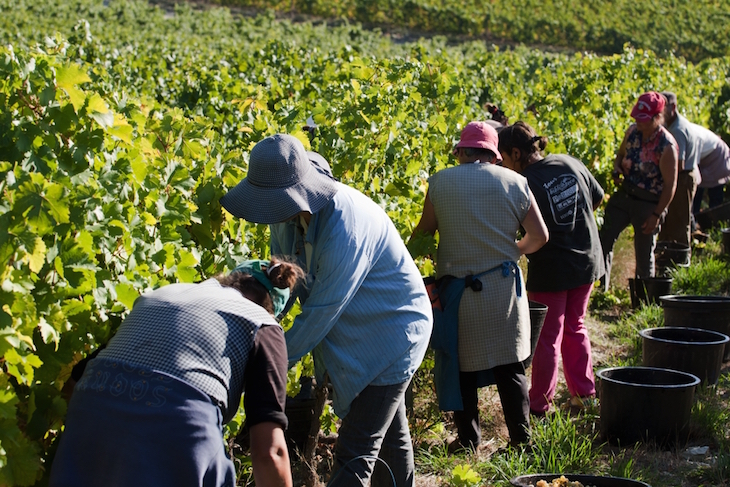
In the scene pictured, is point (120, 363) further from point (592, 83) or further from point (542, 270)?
point (592, 83)

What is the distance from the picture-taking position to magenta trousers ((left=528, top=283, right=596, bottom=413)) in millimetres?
4633

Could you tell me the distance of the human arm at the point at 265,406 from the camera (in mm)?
2225

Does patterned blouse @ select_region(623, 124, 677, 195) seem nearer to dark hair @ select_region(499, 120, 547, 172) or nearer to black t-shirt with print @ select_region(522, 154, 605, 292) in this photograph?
black t-shirt with print @ select_region(522, 154, 605, 292)

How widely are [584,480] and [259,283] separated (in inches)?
72.8

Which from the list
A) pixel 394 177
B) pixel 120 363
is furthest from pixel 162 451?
pixel 394 177

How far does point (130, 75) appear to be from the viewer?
9852 millimetres

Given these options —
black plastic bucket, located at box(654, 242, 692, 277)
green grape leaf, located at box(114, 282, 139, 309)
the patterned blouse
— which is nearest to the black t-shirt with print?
the patterned blouse

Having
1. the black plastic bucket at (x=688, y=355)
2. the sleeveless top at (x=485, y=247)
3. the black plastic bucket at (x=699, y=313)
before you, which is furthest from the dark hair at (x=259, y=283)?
the black plastic bucket at (x=699, y=313)

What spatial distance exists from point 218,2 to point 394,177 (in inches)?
1551

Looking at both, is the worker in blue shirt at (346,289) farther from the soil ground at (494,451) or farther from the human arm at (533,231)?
the human arm at (533,231)

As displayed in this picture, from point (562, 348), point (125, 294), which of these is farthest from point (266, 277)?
point (562, 348)

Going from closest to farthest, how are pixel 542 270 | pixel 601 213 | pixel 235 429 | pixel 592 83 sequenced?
pixel 235 429 < pixel 542 270 < pixel 601 213 < pixel 592 83

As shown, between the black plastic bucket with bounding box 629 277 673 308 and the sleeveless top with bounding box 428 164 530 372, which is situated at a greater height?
the sleeveless top with bounding box 428 164 530 372

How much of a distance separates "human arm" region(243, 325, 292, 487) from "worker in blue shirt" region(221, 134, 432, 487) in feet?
1.30
